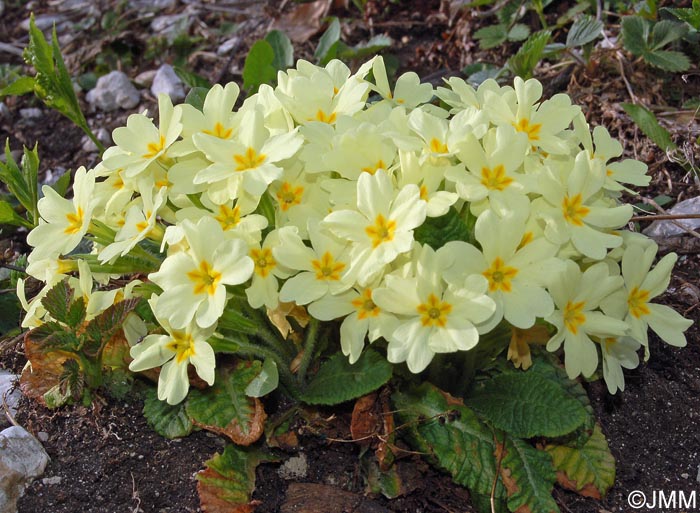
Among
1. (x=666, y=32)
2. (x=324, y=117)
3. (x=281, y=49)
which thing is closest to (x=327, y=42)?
(x=281, y=49)

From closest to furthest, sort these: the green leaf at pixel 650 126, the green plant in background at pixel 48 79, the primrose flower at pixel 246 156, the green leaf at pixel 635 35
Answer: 1. the primrose flower at pixel 246 156
2. the green plant in background at pixel 48 79
3. the green leaf at pixel 650 126
4. the green leaf at pixel 635 35

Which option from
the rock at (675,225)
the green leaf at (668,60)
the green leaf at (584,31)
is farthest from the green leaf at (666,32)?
the rock at (675,225)

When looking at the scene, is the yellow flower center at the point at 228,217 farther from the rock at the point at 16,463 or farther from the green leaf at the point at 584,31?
the green leaf at the point at 584,31

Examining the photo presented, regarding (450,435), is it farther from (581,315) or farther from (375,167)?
(375,167)

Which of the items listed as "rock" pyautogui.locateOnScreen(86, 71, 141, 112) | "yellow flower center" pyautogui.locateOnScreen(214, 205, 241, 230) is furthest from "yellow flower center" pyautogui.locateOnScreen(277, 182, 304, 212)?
"rock" pyautogui.locateOnScreen(86, 71, 141, 112)

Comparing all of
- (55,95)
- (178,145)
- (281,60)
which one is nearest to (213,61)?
(281,60)

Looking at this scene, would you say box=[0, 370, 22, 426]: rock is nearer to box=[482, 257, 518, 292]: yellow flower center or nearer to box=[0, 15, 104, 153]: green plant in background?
box=[0, 15, 104, 153]: green plant in background

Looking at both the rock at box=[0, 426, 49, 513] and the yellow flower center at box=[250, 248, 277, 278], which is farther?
the rock at box=[0, 426, 49, 513]
